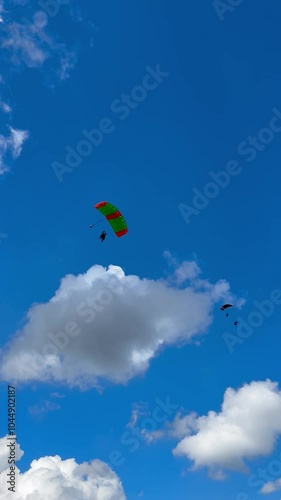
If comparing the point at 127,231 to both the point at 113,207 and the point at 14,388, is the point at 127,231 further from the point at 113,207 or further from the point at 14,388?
the point at 14,388

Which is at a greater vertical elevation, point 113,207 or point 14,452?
point 113,207

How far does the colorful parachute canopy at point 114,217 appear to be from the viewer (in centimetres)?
9531

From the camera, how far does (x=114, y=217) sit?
323 ft

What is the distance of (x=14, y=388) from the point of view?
95125 millimetres

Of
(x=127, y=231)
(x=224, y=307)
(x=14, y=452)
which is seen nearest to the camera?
(x=14, y=452)

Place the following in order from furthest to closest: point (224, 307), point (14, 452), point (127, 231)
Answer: point (224, 307) < point (127, 231) < point (14, 452)

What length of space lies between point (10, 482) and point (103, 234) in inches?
1360

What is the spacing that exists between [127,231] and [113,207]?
538cm

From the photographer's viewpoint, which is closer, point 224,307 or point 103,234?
point 103,234

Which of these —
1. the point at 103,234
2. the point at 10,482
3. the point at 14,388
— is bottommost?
the point at 10,482

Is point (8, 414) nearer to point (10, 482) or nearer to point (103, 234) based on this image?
point (10, 482)

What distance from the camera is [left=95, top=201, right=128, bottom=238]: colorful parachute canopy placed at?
95.3 m

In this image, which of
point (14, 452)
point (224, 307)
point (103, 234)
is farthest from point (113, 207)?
point (14, 452)

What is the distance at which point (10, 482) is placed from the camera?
9538 cm
